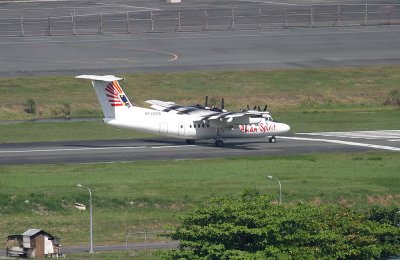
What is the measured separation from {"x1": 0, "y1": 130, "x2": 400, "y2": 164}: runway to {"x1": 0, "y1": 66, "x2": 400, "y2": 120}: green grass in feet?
42.4

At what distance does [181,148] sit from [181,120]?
231cm

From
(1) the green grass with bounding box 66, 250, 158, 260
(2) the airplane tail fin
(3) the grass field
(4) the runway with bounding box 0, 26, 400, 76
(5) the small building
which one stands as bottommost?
(1) the green grass with bounding box 66, 250, 158, 260

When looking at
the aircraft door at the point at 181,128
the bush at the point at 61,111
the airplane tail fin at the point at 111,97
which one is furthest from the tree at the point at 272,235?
the bush at the point at 61,111

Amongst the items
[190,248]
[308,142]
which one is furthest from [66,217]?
[308,142]

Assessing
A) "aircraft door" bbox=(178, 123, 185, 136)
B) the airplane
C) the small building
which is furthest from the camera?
"aircraft door" bbox=(178, 123, 185, 136)

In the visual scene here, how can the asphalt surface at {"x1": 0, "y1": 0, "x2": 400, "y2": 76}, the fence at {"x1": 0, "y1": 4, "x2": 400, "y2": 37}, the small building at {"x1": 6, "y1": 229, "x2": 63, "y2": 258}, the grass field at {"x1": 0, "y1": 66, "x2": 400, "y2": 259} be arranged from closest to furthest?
the small building at {"x1": 6, "y1": 229, "x2": 63, "y2": 258}
the grass field at {"x1": 0, "y1": 66, "x2": 400, "y2": 259}
the asphalt surface at {"x1": 0, "y1": 0, "x2": 400, "y2": 76}
the fence at {"x1": 0, "y1": 4, "x2": 400, "y2": 37}

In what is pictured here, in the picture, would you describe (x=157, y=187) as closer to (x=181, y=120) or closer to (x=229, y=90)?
(x=181, y=120)

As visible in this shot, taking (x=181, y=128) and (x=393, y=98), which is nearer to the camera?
(x=181, y=128)

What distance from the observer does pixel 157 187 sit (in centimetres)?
8362

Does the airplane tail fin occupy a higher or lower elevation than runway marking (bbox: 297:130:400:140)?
higher

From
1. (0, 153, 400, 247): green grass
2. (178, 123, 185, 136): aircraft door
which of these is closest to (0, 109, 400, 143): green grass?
(178, 123, 185, 136): aircraft door

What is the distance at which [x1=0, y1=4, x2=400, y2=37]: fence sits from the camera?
140875mm

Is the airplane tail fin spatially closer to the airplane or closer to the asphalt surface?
the airplane

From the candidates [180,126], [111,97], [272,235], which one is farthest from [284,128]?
[272,235]
